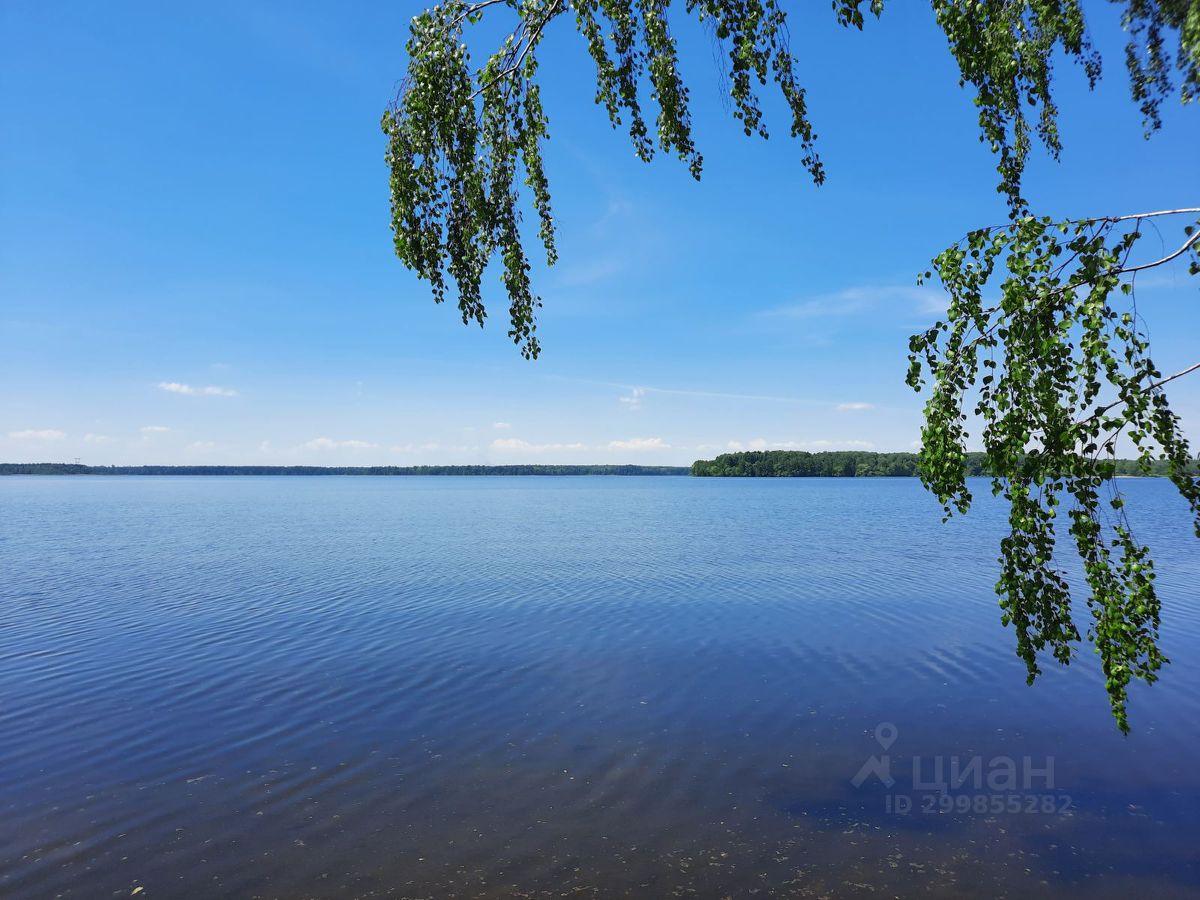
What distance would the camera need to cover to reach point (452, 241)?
266 inches

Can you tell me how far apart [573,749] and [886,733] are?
4.91 m

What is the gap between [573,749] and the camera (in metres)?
10.4

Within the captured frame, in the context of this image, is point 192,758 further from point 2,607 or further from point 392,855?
point 2,607

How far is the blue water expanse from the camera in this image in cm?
742

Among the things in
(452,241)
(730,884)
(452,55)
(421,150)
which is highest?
(452,55)

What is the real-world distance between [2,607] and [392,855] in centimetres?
2029

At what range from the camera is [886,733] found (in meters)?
11.1

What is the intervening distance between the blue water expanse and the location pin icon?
154mm

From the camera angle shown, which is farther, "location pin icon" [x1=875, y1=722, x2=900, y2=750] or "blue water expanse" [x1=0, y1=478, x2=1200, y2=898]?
"location pin icon" [x1=875, y1=722, x2=900, y2=750]

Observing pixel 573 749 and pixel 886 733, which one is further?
pixel 886 733

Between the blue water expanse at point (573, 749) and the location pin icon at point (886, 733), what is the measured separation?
15 centimetres

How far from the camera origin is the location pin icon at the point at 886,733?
1065 centimetres

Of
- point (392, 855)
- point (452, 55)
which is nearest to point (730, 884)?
point (392, 855)

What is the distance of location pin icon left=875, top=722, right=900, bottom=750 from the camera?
10.6 m
